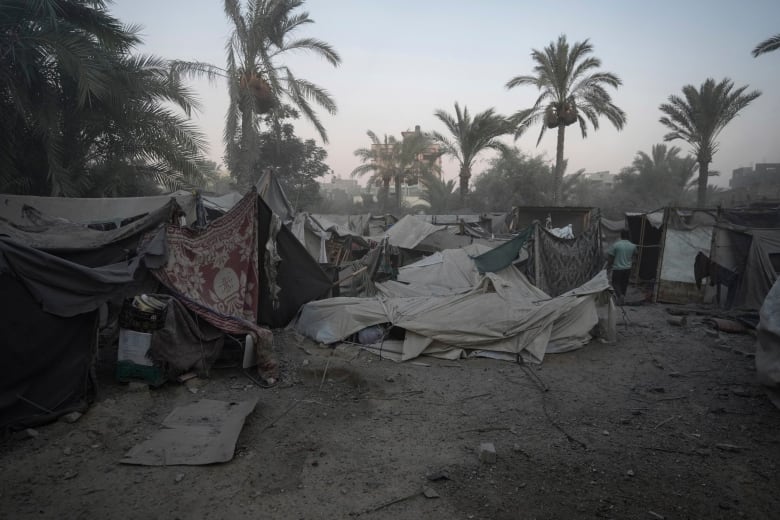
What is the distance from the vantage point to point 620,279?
9711 millimetres

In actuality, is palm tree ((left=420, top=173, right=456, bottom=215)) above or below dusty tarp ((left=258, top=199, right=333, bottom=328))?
above

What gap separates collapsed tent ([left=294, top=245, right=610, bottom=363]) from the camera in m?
5.98

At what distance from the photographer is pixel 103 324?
463 centimetres

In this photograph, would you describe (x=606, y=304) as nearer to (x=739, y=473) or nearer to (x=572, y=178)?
(x=739, y=473)

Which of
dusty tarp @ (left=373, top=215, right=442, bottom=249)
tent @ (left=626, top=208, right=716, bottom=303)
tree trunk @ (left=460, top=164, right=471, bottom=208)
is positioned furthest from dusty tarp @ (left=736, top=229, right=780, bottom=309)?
tree trunk @ (left=460, top=164, right=471, bottom=208)

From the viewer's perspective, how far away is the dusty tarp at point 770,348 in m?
4.22

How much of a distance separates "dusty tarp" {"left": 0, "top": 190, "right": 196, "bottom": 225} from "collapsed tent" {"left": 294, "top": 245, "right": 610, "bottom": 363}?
327 centimetres

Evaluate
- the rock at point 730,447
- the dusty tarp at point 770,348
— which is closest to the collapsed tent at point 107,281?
the rock at point 730,447

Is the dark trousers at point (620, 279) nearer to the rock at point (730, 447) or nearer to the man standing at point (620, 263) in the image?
the man standing at point (620, 263)

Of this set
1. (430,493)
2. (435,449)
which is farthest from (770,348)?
(430,493)

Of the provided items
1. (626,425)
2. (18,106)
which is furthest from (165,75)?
(626,425)

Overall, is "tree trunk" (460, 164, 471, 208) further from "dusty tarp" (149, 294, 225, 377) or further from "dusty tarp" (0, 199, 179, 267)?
"dusty tarp" (149, 294, 225, 377)

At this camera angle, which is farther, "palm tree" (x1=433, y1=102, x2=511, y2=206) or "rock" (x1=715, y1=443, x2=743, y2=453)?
"palm tree" (x1=433, y1=102, x2=511, y2=206)

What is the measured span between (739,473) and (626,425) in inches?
35.5
